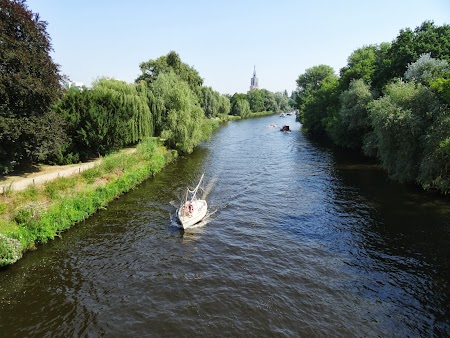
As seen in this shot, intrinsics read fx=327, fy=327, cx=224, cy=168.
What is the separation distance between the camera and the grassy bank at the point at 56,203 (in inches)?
751

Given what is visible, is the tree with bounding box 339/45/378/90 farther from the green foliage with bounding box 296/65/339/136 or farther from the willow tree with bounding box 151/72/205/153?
the willow tree with bounding box 151/72/205/153

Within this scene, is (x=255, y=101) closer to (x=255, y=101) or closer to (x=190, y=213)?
(x=255, y=101)

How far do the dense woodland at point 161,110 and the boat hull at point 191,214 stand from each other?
42.3 feet

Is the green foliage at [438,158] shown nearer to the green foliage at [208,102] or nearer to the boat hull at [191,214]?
the boat hull at [191,214]

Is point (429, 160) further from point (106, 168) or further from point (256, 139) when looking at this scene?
point (256, 139)

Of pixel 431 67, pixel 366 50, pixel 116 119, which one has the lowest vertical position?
pixel 116 119

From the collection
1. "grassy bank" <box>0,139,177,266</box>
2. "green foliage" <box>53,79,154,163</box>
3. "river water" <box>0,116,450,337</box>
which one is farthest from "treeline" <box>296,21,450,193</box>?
"green foliage" <box>53,79,154,163</box>

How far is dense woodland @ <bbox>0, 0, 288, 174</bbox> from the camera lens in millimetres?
23812

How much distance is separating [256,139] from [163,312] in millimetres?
60572

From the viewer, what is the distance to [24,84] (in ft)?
77.2

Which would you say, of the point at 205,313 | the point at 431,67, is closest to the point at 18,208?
the point at 205,313

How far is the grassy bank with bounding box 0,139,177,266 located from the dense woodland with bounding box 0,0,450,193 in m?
4.18

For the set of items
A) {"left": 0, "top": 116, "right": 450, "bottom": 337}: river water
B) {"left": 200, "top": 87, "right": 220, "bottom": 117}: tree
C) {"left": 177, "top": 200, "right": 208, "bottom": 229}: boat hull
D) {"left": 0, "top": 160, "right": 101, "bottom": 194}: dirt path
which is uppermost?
{"left": 200, "top": 87, "right": 220, "bottom": 117}: tree

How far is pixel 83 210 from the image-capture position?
80.4 feet
